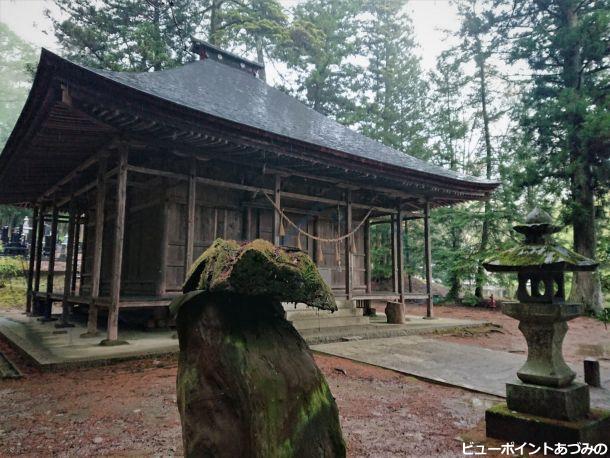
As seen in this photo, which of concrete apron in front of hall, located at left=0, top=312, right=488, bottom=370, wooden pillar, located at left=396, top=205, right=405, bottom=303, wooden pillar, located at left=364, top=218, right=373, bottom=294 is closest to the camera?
concrete apron in front of hall, located at left=0, top=312, right=488, bottom=370

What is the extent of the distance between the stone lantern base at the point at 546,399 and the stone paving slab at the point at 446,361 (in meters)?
1.23

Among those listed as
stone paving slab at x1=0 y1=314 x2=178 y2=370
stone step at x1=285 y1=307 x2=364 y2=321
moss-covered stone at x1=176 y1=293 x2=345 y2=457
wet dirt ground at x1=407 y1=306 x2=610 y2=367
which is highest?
moss-covered stone at x1=176 y1=293 x2=345 y2=457

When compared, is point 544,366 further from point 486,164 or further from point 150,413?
point 486,164

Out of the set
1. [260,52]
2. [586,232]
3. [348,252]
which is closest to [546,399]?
[348,252]

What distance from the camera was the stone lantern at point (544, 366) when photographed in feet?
11.4

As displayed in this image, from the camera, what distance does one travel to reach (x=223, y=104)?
9.44 meters

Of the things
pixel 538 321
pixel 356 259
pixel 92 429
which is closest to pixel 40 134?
pixel 92 429

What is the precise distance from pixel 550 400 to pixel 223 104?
8.54m

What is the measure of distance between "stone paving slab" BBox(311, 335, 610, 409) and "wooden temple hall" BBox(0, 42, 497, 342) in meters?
2.81

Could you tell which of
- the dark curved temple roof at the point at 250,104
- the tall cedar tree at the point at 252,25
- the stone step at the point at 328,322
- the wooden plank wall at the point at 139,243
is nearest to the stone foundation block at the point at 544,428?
the stone step at the point at 328,322

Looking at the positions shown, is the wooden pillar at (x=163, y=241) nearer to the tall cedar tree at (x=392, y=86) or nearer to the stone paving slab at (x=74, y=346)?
the stone paving slab at (x=74, y=346)

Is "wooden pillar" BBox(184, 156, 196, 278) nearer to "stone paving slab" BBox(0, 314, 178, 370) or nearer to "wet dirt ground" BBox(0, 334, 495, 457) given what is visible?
"stone paving slab" BBox(0, 314, 178, 370)

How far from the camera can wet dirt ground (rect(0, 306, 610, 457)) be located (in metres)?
3.27

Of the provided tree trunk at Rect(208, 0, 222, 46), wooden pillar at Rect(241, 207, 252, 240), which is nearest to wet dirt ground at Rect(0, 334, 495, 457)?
wooden pillar at Rect(241, 207, 252, 240)
